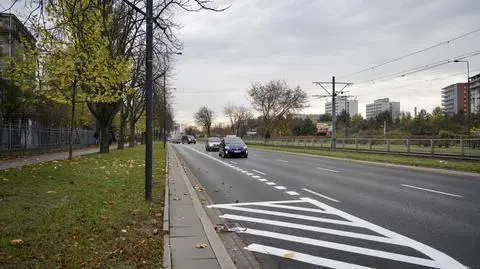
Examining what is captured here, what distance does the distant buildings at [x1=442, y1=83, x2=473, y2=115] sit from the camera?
108 metres

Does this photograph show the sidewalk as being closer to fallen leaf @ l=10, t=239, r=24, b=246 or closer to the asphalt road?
the asphalt road

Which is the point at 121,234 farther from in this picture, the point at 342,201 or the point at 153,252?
the point at 342,201

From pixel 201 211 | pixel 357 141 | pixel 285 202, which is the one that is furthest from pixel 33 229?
pixel 357 141

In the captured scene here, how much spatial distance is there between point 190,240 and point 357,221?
3526 mm

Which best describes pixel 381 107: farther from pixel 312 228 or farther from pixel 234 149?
pixel 312 228

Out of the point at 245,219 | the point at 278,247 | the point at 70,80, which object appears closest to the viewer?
the point at 278,247

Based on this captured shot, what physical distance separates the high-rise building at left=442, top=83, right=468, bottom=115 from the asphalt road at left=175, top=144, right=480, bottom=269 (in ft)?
333

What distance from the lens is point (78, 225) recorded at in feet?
24.0

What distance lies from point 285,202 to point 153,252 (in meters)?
5.75

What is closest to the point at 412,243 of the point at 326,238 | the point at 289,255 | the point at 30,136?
the point at 326,238

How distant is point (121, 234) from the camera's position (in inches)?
274

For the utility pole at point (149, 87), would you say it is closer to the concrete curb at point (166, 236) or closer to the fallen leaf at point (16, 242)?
the concrete curb at point (166, 236)

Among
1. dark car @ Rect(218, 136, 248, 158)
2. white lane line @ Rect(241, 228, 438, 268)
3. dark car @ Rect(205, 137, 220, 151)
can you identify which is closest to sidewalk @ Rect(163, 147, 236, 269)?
white lane line @ Rect(241, 228, 438, 268)

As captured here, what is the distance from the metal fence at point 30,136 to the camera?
1062 inches
